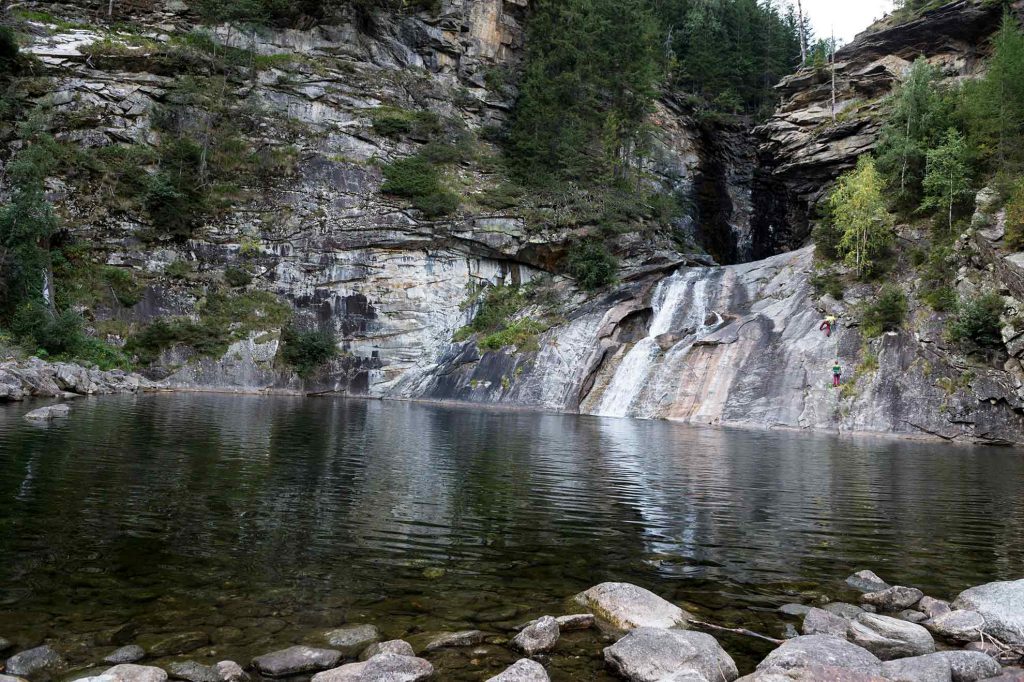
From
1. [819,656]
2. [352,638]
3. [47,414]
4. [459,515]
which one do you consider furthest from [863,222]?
[47,414]

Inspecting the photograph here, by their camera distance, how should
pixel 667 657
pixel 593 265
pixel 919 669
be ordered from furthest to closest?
pixel 593 265
pixel 667 657
pixel 919 669

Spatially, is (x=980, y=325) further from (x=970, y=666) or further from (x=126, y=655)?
(x=126, y=655)

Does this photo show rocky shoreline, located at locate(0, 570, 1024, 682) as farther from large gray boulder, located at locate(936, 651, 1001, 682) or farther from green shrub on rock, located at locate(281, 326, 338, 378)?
green shrub on rock, located at locate(281, 326, 338, 378)

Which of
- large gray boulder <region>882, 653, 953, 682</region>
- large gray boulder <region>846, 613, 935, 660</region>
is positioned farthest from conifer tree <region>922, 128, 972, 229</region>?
large gray boulder <region>882, 653, 953, 682</region>

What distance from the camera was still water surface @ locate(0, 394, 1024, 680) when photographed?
6512 millimetres

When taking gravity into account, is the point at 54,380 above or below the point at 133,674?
above

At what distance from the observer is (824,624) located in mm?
6543

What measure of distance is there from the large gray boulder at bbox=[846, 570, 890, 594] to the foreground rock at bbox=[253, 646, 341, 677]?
6415mm

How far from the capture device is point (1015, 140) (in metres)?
35.7

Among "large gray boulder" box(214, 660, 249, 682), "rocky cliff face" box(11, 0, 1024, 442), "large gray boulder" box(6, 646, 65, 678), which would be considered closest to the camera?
"large gray boulder" box(6, 646, 65, 678)

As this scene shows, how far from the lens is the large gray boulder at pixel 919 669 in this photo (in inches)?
208

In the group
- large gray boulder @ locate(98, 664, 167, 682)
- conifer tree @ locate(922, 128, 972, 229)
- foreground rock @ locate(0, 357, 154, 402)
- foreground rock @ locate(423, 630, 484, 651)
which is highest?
conifer tree @ locate(922, 128, 972, 229)

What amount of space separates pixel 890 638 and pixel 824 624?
23.1 inches

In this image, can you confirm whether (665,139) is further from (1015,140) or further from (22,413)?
(22,413)
